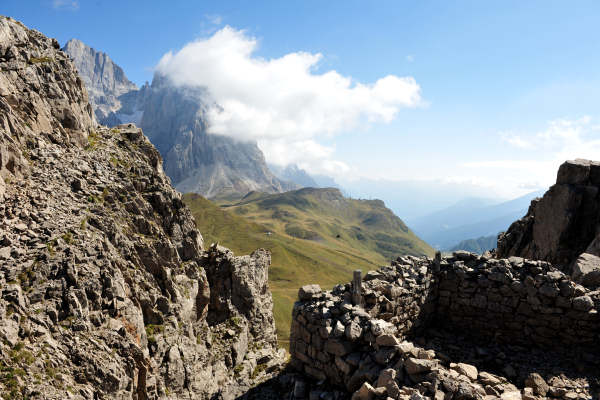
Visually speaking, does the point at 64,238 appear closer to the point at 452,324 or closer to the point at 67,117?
the point at 67,117

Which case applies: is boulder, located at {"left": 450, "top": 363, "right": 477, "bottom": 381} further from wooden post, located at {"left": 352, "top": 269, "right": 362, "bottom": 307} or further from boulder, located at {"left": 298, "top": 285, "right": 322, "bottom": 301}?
boulder, located at {"left": 298, "top": 285, "right": 322, "bottom": 301}

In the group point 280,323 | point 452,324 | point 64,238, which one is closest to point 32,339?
point 64,238

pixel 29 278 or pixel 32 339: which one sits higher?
pixel 29 278

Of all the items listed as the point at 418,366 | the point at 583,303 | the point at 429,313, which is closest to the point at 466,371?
the point at 418,366

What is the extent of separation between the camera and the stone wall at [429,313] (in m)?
12.9

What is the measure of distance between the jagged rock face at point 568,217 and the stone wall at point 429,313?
18925 millimetres

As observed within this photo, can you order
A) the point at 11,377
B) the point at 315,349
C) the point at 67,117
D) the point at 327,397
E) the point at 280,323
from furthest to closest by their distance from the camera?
the point at 280,323
the point at 67,117
the point at 11,377
the point at 315,349
the point at 327,397

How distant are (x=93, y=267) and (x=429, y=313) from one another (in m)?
23.5

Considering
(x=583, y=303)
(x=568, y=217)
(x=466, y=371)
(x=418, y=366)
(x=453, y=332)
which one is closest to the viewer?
(x=418, y=366)

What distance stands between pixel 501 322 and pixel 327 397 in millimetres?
11903

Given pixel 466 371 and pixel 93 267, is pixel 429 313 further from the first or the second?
pixel 93 267

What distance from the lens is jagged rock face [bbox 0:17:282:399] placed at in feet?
61.6

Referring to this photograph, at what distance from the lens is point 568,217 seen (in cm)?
3378

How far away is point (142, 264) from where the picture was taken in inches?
1161
